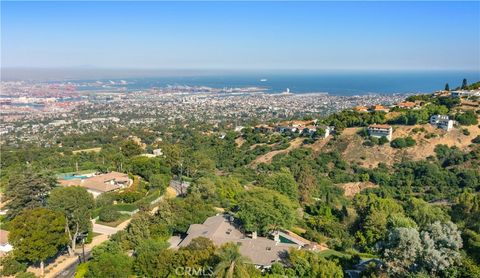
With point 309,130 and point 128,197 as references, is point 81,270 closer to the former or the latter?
point 128,197

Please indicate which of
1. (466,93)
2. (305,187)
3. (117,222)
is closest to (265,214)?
(117,222)

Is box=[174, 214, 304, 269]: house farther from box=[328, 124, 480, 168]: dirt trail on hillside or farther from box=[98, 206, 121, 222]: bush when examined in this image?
box=[328, 124, 480, 168]: dirt trail on hillside

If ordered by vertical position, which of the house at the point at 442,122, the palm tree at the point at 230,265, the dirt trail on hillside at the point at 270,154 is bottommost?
the dirt trail on hillside at the point at 270,154

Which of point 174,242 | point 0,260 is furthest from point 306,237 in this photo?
point 0,260

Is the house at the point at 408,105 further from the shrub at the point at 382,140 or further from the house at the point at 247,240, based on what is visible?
the house at the point at 247,240

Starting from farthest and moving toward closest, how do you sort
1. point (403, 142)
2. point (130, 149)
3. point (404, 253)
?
point (403, 142), point (130, 149), point (404, 253)

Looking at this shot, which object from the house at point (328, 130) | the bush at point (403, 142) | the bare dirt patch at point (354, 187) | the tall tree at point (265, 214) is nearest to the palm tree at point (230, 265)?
the tall tree at point (265, 214)

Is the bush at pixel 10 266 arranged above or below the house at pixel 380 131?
below
